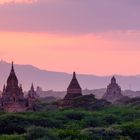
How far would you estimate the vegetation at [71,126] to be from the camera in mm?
44938

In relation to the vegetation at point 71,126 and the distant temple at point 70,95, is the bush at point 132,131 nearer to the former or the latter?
the vegetation at point 71,126

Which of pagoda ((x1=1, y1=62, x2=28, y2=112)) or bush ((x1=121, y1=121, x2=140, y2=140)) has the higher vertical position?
pagoda ((x1=1, y1=62, x2=28, y2=112))

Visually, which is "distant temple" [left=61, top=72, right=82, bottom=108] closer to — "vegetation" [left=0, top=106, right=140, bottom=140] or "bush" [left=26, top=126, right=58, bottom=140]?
"vegetation" [left=0, top=106, right=140, bottom=140]

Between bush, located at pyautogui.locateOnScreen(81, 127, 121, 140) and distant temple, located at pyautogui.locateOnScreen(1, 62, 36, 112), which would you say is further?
distant temple, located at pyautogui.locateOnScreen(1, 62, 36, 112)

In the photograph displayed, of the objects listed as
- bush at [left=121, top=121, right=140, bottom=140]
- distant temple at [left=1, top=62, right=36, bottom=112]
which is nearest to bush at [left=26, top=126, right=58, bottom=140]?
bush at [left=121, top=121, right=140, bottom=140]

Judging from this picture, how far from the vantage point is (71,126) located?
54.8 meters

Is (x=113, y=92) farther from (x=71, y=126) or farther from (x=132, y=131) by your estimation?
(x=132, y=131)

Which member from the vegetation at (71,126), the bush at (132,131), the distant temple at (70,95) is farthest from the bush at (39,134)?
the distant temple at (70,95)

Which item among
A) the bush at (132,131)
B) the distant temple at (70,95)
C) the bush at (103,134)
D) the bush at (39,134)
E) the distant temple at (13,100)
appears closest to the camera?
the bush at (39,134)

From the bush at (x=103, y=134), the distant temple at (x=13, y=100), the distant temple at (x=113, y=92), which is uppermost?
the distant temple at (x=113, y=92)

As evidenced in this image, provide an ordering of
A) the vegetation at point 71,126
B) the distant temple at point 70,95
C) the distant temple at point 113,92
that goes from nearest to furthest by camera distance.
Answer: the vegetation at point 71,126, the distant temple at point 70,95, the distant temple at point 113,92

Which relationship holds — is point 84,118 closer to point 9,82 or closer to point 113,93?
point 9,82

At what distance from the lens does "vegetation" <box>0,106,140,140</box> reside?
44.9 m

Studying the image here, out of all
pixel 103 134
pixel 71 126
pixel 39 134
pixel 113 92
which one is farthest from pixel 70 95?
pixel 39 134
